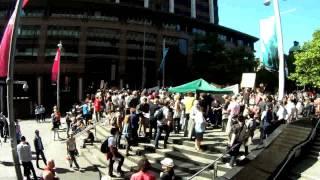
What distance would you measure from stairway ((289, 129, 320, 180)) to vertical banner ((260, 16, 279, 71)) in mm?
4807

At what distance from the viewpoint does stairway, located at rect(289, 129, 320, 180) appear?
14.1 m

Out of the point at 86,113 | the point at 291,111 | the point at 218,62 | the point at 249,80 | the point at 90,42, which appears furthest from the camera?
the point at 218,62

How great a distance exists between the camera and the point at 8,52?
1187 cm

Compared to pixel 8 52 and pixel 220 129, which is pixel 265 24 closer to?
pixel 220 129

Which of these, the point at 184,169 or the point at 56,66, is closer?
the point at 184,169

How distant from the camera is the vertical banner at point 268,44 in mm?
20922

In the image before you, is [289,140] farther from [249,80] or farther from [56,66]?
[56,66]

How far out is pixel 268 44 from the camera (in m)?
20.9

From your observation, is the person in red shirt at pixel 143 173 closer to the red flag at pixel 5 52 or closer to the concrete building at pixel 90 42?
the red flag at pixel 5 52

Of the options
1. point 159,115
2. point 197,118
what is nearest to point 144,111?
point 159,115

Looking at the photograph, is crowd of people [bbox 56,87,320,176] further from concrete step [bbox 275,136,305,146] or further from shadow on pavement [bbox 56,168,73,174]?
shadow on pavement [bbox 56,168,73,174]

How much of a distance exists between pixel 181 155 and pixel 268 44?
21.8 ft

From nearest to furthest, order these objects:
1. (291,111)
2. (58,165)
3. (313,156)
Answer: (313,156) < (291,111) < (58,165)

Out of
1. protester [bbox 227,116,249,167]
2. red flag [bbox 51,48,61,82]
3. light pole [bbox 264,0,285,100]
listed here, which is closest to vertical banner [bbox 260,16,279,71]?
light pole [bbox 264,0,285,100]
